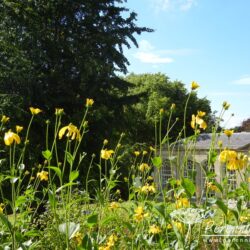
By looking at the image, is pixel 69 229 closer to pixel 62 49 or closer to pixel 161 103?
pixel 62 49

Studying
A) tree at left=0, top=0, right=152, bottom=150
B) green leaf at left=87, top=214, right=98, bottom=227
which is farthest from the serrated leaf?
tree at left=0, top=0, right=152, bottom=150

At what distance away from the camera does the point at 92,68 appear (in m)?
9.24

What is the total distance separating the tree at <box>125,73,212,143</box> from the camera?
20.5m

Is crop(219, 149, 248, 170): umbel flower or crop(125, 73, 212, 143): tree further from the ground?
crop(125, 73, 212, 143): tree

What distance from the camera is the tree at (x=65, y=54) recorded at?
903cm

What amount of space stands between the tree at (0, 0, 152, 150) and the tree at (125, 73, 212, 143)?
30.5 ft

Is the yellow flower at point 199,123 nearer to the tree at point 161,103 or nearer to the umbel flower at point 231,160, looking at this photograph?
Answer: the umbel flower at point 231,160

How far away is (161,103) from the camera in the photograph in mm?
21297

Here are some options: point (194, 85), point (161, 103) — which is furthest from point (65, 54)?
point (161, 103)

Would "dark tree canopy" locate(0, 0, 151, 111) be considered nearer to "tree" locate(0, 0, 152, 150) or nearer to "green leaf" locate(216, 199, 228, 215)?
"tree" locate(0, 0, 152, 150)

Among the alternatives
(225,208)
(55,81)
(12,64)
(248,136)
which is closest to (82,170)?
(55,81)

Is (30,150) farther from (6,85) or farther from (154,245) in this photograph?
(154,245)

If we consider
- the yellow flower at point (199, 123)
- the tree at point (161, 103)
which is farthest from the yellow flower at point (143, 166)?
the tree at point (161, 103)

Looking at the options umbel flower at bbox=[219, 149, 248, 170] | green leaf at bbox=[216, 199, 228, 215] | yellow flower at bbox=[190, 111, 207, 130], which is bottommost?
green leaf at bbox=[216, 199, 228, 215]
